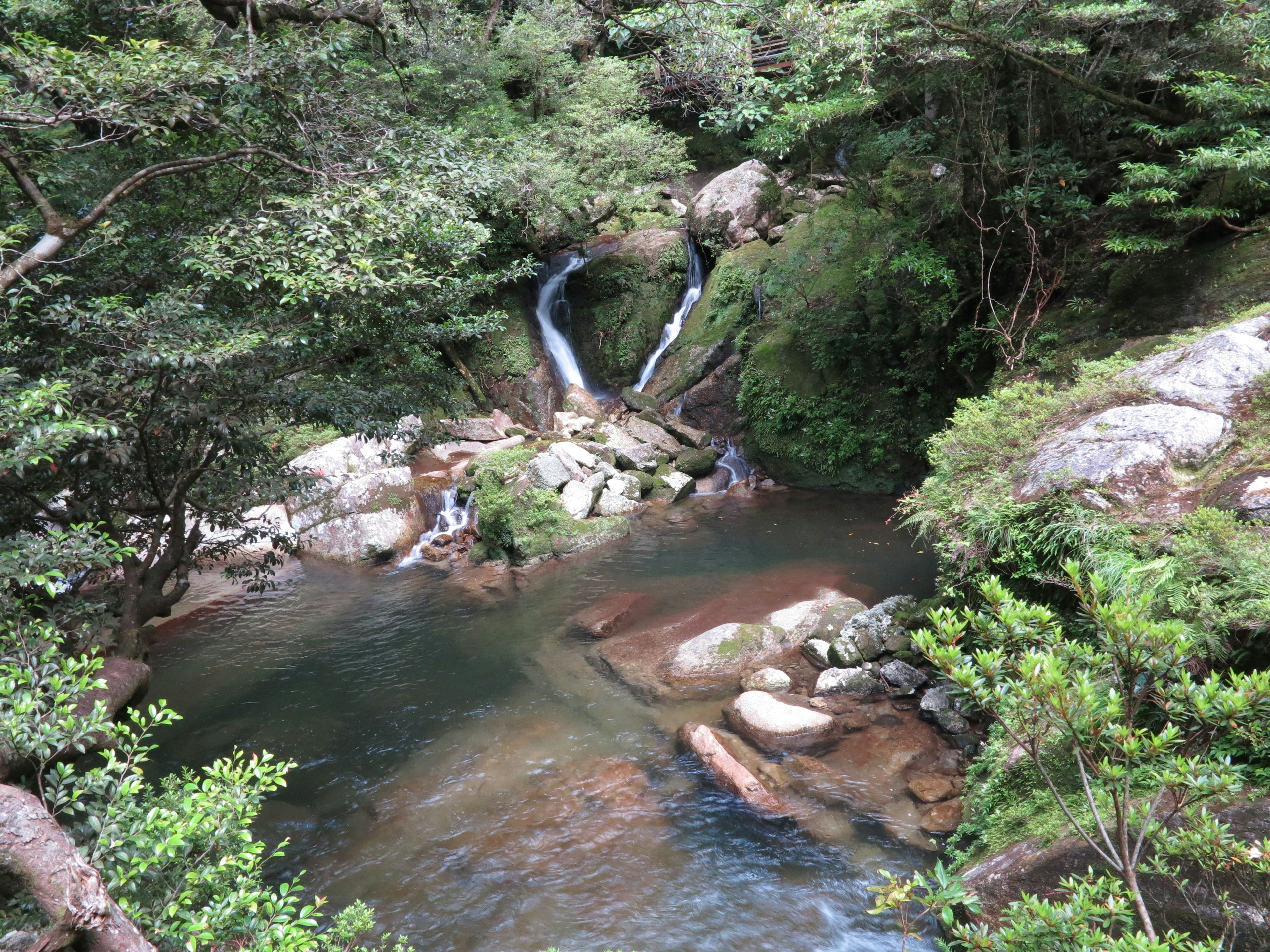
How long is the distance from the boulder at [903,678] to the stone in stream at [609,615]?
3672 millimetres

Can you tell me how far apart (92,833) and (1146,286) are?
1200 centimetres

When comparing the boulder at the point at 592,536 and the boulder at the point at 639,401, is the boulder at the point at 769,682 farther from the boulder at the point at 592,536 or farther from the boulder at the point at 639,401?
the boulder at the point at 639,401

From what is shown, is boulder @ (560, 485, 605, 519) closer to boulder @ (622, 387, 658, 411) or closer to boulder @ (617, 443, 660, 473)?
boulder @ (617, 443, 660, 473)

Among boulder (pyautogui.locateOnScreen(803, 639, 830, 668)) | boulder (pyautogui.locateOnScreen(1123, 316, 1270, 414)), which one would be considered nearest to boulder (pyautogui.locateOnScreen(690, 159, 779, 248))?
boulder (pyautogui.locateOnScreen(1123, 316, 1270, 414))

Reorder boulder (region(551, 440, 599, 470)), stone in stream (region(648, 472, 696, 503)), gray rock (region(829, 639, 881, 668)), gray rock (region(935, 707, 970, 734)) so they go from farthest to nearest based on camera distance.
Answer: stone in stream (region(648, 472, 696, 503)), boulder (region(551, 440, 599, 470)), gray rock (region(829, 639, 881, 668)), gray rock (region(935, 707, 970, 734))

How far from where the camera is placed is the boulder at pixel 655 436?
55.2 ft

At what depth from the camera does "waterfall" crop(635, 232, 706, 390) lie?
19516 mm

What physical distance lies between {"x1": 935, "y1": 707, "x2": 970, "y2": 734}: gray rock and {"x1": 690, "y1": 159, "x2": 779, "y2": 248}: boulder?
15.9 metres

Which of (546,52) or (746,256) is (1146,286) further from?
→ (546,52)

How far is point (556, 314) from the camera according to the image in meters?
20.9

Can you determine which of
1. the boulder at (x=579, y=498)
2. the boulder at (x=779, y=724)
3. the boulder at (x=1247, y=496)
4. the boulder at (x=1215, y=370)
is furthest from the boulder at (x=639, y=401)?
the boulder at (x=1247, y=496)

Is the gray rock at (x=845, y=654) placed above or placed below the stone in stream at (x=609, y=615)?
below

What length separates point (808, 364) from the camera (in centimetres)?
1578

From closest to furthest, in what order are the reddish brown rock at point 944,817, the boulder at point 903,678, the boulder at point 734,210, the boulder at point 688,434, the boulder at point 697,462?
the reddish brown rock at point 944,817 < the boulder at point 903,678 < the boulder at point 697,462 < the boulder at point 688,434 < the boulder at point 734,210
